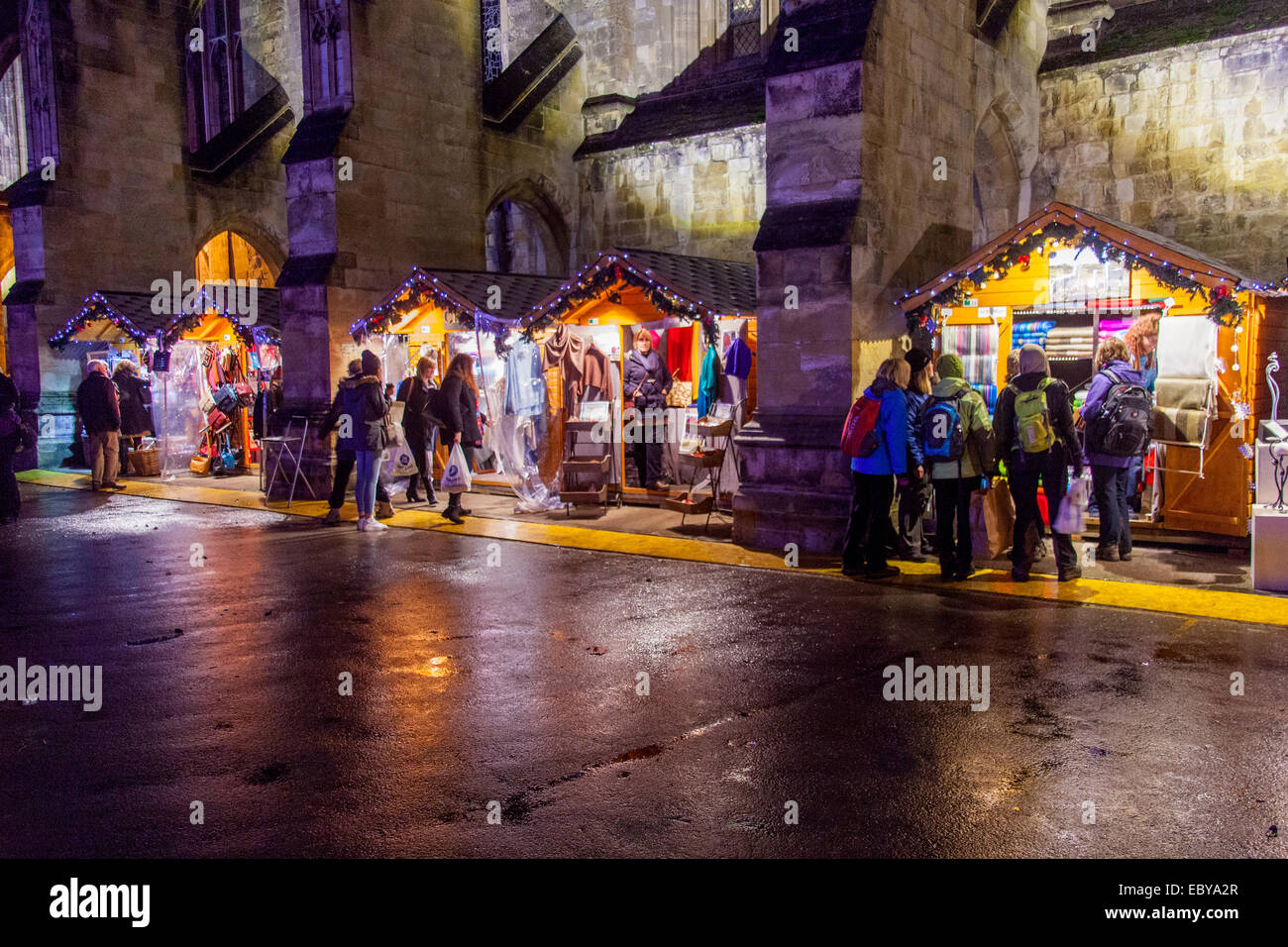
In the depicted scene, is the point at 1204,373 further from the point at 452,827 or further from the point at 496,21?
the point at 496,21

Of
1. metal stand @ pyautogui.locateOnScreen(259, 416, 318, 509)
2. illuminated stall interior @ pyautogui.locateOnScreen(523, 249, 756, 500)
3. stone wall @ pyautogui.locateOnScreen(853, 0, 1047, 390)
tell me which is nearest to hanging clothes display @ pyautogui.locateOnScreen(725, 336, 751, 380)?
illuminated stall interior @ pyautogui.locateOnScreen(523, 249, 756, 500)

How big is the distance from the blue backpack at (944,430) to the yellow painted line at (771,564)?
3.46ft

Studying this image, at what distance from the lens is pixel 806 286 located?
10.4 metres

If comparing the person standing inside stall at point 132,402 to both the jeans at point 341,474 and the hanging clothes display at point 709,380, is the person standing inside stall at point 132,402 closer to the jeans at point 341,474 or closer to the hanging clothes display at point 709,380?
the jeans at point 341,474

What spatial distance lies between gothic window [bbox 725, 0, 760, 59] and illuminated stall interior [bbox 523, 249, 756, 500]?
5777 millimetres

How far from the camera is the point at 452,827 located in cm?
409

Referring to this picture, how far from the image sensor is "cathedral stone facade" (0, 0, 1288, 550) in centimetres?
1044

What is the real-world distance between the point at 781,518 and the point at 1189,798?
625cm

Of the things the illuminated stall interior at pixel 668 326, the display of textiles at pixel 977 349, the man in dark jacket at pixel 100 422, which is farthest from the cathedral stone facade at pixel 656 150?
the man in dark jacket at pixel 100 422

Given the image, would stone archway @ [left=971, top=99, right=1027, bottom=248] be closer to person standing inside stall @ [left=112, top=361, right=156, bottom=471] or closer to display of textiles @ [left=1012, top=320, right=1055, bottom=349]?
display of textiles @ [left=1012, top=320, right=1055, bottom=349]

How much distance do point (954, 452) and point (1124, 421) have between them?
155 cm

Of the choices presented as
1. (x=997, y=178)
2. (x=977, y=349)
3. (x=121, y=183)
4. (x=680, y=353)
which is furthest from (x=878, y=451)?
(x=121, y=183)

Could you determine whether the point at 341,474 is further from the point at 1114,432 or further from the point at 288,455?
the point at 1114,432
